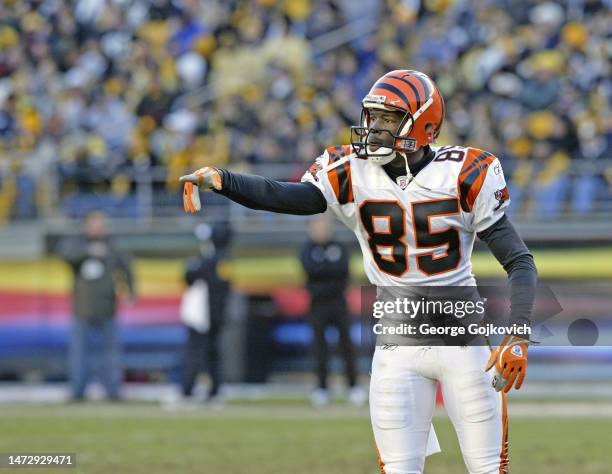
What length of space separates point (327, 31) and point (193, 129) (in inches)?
100.0

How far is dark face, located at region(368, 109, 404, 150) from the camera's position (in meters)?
4.43

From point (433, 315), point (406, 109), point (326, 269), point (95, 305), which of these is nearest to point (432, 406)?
point (433, 315)

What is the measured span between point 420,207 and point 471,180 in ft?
0.69

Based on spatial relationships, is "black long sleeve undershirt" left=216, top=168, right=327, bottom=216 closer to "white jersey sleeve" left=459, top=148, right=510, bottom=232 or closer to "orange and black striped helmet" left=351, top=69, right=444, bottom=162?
"orange and black striped helmet" left=351, top=69, right=444, bottom=162

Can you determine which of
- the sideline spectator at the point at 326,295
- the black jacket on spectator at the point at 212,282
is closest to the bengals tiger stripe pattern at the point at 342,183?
the sideline spectator at the point at 326,295

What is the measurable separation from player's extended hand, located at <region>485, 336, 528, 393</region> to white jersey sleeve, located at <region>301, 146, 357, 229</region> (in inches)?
29.7

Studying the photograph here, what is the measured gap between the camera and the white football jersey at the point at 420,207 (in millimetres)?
4355

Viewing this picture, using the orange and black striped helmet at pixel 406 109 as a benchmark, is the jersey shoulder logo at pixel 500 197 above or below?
below

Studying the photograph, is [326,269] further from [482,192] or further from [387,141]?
[482,192]

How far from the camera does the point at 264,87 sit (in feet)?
47.3

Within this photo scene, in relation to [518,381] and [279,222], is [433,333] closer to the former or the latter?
[518,381]

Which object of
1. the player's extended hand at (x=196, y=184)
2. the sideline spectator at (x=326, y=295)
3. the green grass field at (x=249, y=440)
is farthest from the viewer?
the sideline spectator at (x=326, y=295)

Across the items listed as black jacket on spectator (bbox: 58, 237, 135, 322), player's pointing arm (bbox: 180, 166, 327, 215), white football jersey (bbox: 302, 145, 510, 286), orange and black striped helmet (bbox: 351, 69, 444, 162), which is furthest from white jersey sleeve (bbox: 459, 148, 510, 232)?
black jacket on spectator (bbox: 58, 237, 135, 322)

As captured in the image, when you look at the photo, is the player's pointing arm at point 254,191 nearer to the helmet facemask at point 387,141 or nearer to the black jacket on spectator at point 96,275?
the helmet facemask at point 387,141
